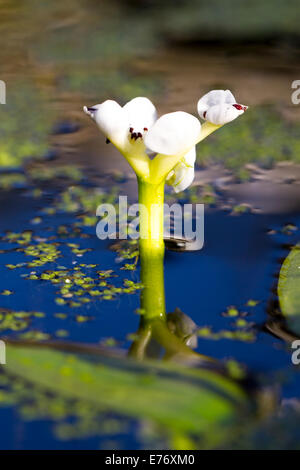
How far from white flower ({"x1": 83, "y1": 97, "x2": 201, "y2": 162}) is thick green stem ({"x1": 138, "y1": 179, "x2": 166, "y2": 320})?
0.10m

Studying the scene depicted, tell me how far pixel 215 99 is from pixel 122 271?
447mm

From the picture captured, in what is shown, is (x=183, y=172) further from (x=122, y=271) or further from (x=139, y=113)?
(x=122, y=271)

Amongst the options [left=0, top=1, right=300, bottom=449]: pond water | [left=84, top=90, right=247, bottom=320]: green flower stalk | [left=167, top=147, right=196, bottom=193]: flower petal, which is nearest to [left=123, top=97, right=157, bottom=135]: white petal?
[left=84, top=90, right=247, bottom=320]: green flower stalk

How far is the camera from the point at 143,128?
1.39 m

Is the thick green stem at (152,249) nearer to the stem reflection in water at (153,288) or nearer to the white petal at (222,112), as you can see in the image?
the stem reflection in water at (153,288)

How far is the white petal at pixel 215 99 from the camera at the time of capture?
138 cm

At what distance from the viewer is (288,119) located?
2.66 metres

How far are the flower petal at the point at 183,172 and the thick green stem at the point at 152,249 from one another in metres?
0.06

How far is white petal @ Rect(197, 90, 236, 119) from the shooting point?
138 cm

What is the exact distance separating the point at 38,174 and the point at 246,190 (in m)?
0.67

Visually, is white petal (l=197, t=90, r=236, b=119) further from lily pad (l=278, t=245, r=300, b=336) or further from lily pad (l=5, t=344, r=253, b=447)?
lily pad (l=5, t=344, r=253, b=447)

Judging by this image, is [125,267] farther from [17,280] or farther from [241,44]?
[241,44]
